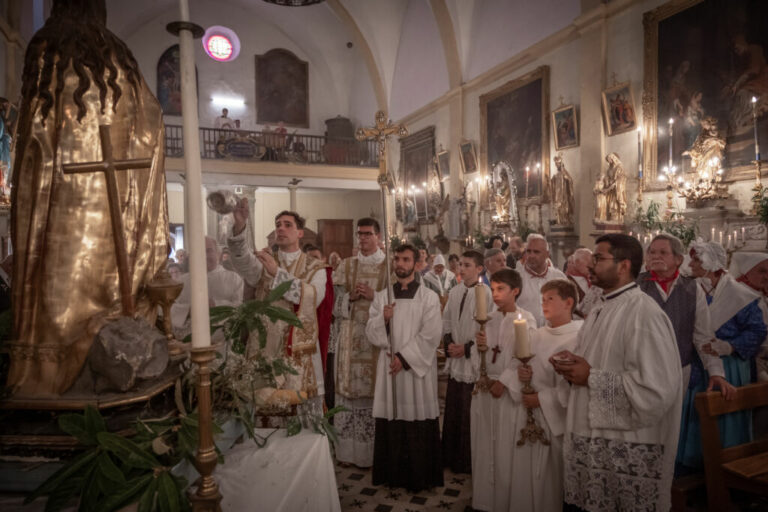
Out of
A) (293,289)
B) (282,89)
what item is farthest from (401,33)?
(293,289)

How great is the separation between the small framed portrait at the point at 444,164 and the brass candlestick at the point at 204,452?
1336 centimetres

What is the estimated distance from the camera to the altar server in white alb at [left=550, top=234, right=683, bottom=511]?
2225 millimetres

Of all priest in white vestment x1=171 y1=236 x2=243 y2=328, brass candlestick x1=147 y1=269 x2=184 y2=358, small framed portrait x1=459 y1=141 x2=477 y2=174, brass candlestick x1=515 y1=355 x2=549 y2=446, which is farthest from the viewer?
small framed portrait x1=459 y1=141 x2=477 y2=174

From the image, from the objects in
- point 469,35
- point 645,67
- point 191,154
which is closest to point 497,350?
point 191,154

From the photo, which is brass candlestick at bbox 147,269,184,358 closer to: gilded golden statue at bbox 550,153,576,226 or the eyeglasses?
the eyeglasses

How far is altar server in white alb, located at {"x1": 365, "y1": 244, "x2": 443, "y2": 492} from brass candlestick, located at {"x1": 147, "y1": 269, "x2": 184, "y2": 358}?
7.18 ft

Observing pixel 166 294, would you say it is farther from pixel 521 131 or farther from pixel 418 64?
pixel 418 64

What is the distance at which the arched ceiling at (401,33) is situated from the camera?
11.4 m

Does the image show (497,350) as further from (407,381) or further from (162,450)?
(162,450)

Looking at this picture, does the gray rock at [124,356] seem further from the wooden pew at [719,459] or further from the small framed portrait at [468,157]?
the small framed portrait at [468,157]

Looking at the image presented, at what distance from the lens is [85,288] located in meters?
1.47

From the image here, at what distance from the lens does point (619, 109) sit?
8.30 metres

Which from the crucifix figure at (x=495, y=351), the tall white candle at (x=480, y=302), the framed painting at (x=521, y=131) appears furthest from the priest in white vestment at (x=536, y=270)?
the framed painting at (x=521, y=131)

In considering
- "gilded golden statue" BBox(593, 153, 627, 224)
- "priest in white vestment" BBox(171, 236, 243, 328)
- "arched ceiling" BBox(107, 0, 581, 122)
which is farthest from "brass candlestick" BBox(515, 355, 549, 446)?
"arched ceiling" BBox(107, 0, 581, 122)
